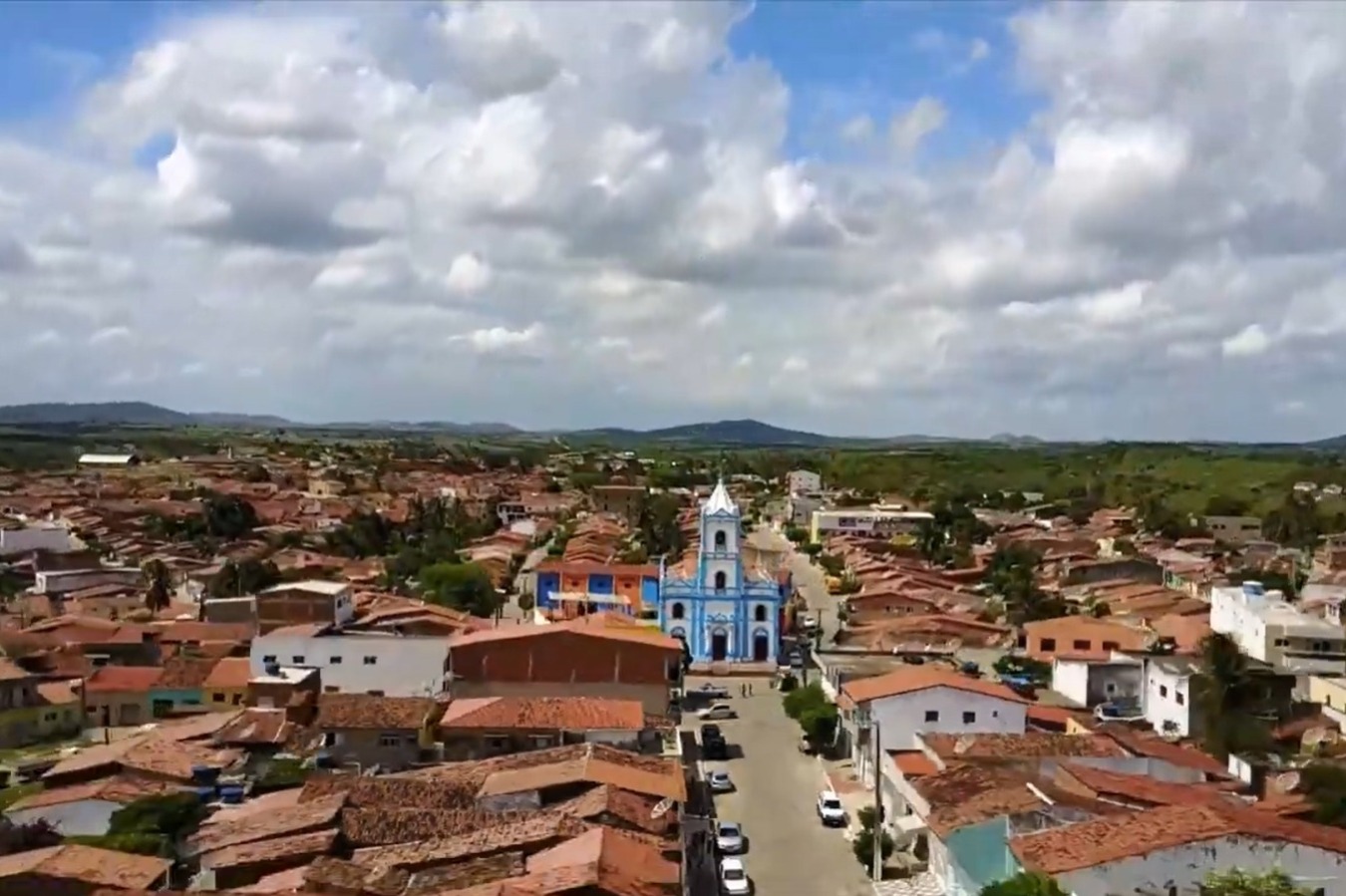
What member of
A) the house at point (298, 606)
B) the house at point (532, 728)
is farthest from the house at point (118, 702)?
the house at point (532, 728)

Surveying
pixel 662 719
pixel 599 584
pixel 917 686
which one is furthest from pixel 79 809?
pixel 599 584

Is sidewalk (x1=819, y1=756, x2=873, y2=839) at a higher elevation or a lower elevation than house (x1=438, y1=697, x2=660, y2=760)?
lower

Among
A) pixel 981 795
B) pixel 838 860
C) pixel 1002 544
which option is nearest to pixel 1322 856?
pixel 981 795

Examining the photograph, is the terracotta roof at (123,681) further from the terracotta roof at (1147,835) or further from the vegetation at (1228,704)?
the vegetation at (1228,704)

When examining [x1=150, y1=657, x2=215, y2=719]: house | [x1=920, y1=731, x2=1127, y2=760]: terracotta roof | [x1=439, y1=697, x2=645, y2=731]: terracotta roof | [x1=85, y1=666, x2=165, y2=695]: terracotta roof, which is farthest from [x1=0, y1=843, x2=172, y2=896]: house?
[x1=85, y1=666, x2=165, y2=695]: terracotta roof

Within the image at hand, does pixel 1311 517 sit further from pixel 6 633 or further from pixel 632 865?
pixel 632 865

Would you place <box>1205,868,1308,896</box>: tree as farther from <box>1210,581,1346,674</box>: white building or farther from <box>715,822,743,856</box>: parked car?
<box>1210,581,1346,674</box>: white building

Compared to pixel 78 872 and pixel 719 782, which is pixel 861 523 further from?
pixel 78 872
